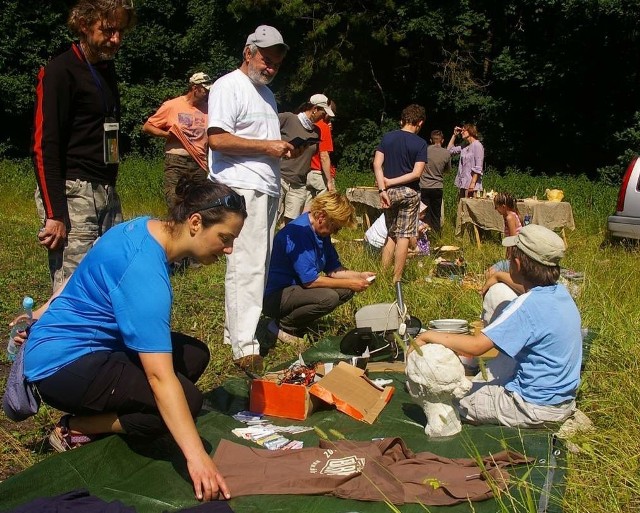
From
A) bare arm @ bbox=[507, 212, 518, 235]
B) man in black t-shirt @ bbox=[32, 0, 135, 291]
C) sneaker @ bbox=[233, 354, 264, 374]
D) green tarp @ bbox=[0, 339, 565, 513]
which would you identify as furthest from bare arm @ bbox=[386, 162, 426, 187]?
green tarp @ bbox=[0, 339, 565, 513]

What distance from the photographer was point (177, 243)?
3.18 m

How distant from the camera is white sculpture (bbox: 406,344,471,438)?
3582 mm

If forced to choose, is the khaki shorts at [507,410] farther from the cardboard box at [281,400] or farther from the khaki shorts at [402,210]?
the khaki shorts at [402,210]

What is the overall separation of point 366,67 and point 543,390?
20.5 m

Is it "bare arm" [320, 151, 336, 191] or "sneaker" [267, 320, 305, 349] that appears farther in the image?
"bare arm" [320, 151, 336, 191]

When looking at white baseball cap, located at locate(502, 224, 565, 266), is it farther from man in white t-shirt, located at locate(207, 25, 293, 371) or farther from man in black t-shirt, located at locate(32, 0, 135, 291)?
man in black t-shirt, located at locate(32, 0, 135, 291)

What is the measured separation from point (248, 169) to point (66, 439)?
1.99 meters

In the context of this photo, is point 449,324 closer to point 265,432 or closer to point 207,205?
point 265,432

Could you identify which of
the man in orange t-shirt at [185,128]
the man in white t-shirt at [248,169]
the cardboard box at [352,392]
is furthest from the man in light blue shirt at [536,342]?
the man in orange t-shirt at [185,128]

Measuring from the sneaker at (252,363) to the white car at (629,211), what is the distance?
210 inches

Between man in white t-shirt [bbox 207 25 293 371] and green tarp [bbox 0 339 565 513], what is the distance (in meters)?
0.89

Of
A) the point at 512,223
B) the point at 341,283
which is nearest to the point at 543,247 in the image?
the point at 341,283

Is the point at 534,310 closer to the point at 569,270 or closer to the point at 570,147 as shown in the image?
the point at 569,270

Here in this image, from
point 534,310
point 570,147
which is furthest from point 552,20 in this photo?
point 534,310
